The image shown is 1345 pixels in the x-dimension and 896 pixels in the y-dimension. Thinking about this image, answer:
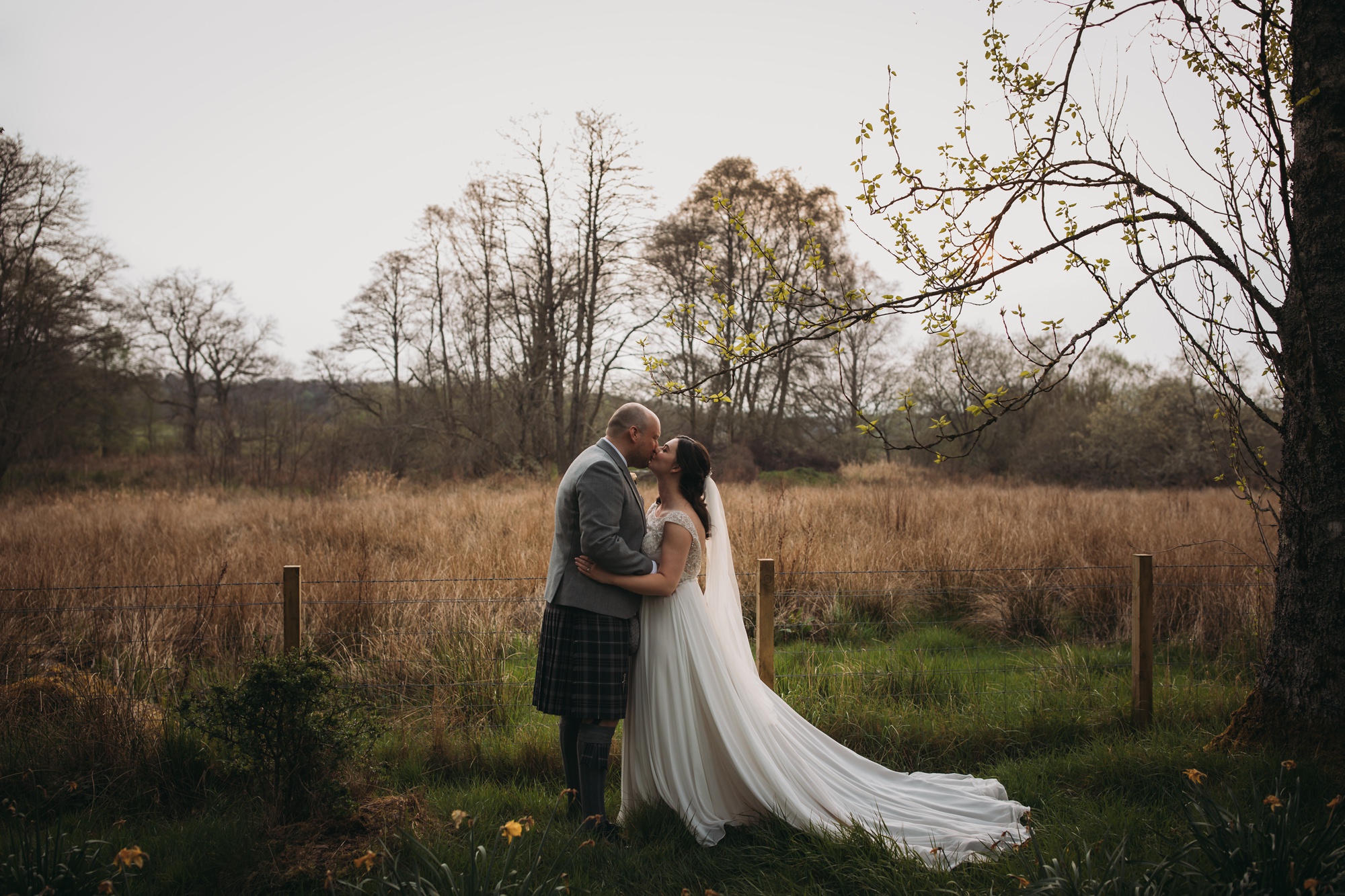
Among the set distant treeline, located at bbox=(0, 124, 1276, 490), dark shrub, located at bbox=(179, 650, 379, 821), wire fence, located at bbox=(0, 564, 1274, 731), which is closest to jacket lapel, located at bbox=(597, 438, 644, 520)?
dark shrub, located at bbox=(179, 650, 379, 821)

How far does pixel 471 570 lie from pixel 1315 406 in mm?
7134

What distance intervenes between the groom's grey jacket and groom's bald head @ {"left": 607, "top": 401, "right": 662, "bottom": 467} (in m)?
0.05

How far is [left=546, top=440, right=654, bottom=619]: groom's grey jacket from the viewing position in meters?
3.38

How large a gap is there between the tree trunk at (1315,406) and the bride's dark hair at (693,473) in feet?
10.0

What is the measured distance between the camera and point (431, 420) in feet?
80.4

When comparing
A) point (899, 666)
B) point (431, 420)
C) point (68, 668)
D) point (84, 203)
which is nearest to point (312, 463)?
point (431, 420)

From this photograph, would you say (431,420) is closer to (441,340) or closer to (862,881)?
(441,340)

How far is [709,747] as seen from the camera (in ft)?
11.6

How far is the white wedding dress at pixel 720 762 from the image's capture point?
3.44 metres

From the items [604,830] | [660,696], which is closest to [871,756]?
[660,696]

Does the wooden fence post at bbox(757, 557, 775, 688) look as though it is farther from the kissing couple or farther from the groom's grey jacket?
the groom's grey jacket

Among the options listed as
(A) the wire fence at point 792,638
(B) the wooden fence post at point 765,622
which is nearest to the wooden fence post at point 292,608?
(A) the wire fence at point 792,638

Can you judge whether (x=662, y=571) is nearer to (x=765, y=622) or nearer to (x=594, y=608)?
(x=594, y=608)

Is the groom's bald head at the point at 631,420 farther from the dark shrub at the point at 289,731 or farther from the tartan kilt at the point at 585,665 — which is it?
the dark shrub at the point at 289,731
